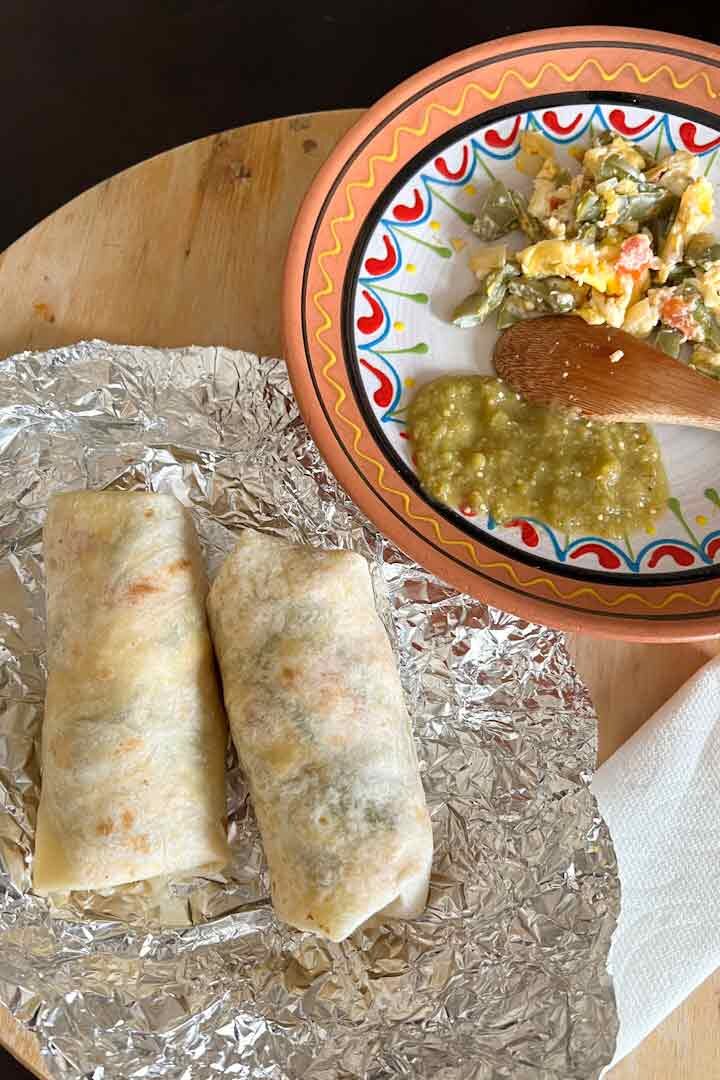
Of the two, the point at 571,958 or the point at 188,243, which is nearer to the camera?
the point at 571,958

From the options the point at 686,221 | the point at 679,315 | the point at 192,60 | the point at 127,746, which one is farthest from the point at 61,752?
the point at 192,60

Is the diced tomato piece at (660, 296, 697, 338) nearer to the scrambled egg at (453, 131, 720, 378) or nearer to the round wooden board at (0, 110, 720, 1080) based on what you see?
the scrambled egg at (453, 131, 720, 378)

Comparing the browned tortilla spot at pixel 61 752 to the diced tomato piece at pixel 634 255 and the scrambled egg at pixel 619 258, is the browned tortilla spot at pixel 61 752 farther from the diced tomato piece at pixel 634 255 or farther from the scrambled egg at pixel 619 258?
the diced tomato piece at pixel 634 255

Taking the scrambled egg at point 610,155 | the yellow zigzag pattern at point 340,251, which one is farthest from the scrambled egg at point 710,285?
the yellow zigzag pattern at point 340,251

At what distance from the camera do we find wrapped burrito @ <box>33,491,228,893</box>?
157 cm

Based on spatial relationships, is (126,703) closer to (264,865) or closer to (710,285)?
(264,865)

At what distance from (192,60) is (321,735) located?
253cm

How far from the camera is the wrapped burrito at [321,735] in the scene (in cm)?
155

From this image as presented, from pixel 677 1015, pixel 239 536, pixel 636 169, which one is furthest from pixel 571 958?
pixel 636 169

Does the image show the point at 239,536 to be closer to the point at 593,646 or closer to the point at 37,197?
the point at 593,646

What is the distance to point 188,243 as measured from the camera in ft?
6.73

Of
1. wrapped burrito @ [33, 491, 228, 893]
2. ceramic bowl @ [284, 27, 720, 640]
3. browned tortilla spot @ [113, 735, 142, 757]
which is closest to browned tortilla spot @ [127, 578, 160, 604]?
wrapped burrito @ [33, 491, 228, 893]

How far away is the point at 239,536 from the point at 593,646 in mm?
606

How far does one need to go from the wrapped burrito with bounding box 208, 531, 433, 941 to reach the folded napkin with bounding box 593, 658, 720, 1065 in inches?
12.4
